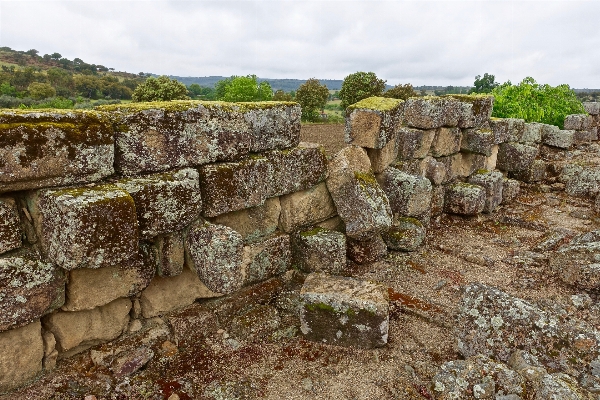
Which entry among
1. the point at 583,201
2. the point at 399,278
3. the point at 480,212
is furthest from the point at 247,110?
the point at 583,201

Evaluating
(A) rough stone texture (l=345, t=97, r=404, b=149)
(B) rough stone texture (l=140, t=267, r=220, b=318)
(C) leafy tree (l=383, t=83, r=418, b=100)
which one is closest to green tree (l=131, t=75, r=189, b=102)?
(C) leafy tree (l=383, t=83, r=418, b=100)

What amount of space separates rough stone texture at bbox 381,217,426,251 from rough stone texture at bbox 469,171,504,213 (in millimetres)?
2529

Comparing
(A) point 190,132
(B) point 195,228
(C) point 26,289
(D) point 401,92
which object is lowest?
(C) point 26,289

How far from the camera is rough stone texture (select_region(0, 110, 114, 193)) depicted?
302cm

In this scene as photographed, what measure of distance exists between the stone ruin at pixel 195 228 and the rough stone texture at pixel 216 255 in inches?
0.5

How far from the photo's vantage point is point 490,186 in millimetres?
8117

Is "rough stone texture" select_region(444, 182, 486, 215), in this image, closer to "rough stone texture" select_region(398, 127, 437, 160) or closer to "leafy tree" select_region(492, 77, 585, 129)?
"rough stone texture" select_region(398, 127, 437, 160)

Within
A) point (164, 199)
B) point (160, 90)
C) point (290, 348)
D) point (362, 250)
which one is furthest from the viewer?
point (160, 90)

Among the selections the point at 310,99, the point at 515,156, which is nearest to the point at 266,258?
the point at 515,156

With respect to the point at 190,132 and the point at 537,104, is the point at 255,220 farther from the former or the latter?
the point at 537,104

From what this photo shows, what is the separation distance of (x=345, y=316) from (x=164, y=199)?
6.66 ft

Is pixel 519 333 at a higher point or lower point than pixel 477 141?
lower

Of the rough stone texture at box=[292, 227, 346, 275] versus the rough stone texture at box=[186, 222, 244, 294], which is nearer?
the rough stone texture at box=[186, 222, 244, 294]

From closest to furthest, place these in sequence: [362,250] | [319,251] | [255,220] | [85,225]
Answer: [85,225], [255,220], [319,251], [362,250]
